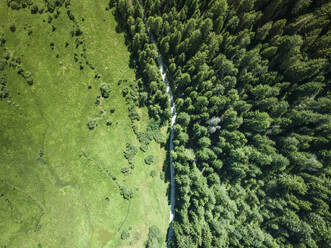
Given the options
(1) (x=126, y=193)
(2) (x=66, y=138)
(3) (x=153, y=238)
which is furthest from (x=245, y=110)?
(2) (x=66, y=138)

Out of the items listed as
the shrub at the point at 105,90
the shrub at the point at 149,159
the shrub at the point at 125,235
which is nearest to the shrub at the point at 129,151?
the shrub at the point at 149,159

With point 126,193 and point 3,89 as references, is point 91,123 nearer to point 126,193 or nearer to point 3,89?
point 3,89

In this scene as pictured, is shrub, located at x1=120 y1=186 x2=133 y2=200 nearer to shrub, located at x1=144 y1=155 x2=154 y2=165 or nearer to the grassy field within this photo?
the grassy field

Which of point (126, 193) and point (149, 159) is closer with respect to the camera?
point (126, 193)

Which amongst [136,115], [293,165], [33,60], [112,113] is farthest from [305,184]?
[33,60]

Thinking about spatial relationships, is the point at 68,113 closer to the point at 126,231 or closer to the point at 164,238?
the point at 126,231

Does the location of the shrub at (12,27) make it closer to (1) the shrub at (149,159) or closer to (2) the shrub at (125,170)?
(2) the shrub at (125,170)
